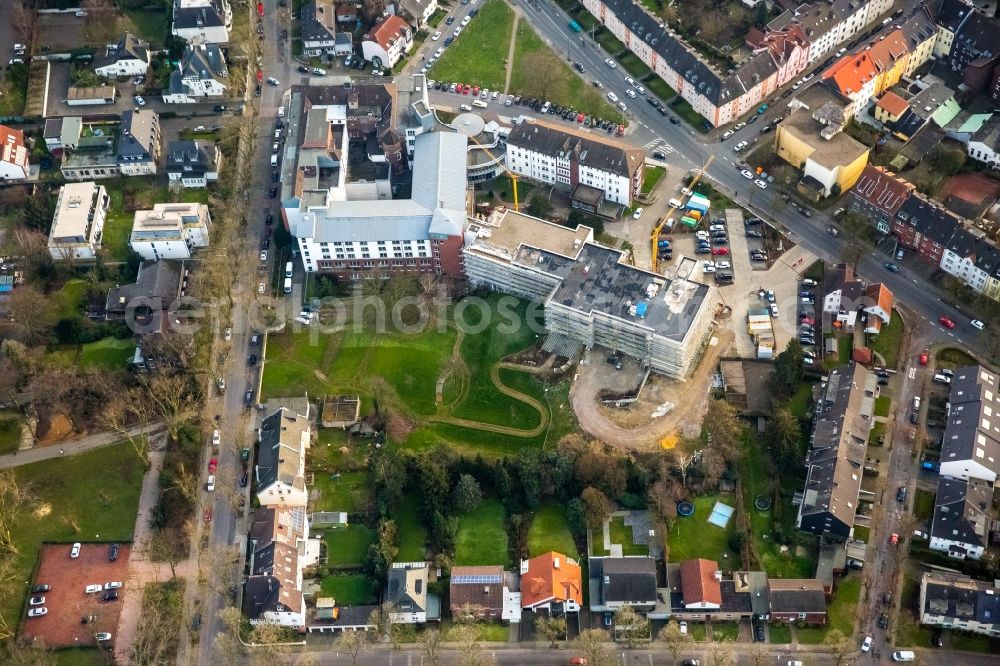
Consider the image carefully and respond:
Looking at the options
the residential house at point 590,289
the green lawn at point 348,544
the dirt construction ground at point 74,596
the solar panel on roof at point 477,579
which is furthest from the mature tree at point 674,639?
the dirt construction ground at point 74,596

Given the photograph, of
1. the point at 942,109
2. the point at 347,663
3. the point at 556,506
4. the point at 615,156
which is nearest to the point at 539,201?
the point at 615,156

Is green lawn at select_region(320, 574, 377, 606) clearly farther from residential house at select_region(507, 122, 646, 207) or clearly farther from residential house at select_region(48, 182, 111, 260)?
residential house at select_region(507, 122, 646, 207)

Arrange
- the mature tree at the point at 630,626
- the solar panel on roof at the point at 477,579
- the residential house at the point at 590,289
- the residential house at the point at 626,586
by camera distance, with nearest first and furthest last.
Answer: the mature tree at the point at 630,626, the residential house at the point at 626,586, the solar panel on roof at the point at 477,579, the residential house at the point at 590,289

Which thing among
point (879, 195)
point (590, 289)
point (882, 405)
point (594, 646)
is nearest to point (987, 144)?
point (879, 195)

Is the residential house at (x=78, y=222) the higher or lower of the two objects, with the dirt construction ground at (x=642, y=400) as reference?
higher

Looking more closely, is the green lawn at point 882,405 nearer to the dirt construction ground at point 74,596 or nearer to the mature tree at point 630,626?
the mature tree at point 630,626

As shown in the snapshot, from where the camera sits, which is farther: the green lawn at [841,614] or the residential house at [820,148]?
the residential house at [820,148]

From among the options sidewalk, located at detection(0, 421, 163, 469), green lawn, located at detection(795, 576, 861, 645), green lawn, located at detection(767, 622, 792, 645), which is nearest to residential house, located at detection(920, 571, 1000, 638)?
green lawn, located at detection(795, 576, 861, 645)
